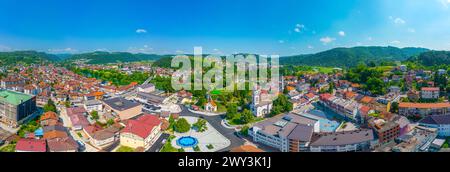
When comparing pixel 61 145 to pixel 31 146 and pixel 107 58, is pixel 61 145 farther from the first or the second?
pixel 107 58

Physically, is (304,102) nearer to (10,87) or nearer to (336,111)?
(336,111)

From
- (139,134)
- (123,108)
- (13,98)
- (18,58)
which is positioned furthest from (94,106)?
(18,58)

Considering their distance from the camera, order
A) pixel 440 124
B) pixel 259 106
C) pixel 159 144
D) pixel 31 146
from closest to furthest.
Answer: pixel 31 146 < pixel 159 144 < pixel 440 124 < pixel 259 106

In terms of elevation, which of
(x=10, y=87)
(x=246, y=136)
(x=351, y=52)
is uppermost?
(x=351, y=52)

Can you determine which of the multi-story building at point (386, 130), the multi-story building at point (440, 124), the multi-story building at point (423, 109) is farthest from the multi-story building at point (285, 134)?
the multi-story building at point (423, 109)

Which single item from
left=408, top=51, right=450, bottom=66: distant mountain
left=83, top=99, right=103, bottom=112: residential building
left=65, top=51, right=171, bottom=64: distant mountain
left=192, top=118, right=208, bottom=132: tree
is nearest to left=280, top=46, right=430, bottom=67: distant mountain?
left=408, top=51, right=450, bottom=66: distant mountain

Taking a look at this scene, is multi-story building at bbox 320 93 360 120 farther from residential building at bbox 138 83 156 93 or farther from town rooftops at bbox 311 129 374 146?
residential building at bbox 138 83 156 93
